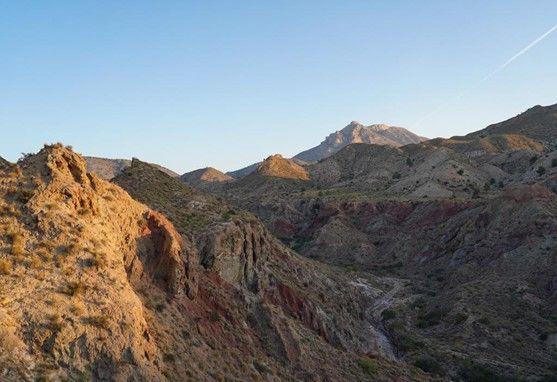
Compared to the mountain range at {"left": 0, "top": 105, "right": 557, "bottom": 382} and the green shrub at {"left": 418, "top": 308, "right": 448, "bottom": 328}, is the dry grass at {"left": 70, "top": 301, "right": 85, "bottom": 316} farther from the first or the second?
the green shrub at {"left": 418, "top": 308, "right": 448, "bottom": 328}

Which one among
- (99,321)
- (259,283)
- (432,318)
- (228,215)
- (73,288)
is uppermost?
(228,215)

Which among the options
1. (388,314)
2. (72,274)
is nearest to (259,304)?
(72,274)

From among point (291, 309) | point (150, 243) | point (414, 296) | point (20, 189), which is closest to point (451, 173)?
point (414, 296)

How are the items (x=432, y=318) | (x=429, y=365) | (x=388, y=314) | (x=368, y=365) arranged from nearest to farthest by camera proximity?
(x=368, y=365), (x=429, y=365), (x=432, y=318), (x=388, y=314)

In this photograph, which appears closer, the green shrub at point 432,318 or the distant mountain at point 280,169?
the green shrub at point 432,318

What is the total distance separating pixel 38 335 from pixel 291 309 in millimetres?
22895

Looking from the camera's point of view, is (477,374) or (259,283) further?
(477,374)

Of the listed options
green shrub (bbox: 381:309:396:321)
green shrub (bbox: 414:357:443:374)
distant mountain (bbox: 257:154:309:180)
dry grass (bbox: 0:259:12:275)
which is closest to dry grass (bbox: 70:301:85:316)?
dry grass (bbox: 0:259:12:275)

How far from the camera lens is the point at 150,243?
1202 inches

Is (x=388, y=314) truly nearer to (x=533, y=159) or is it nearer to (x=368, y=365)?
(x=368, y=365)

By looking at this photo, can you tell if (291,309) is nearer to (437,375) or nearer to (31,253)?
(437,375)

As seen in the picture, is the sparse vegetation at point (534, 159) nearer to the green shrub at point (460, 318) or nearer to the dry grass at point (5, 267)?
the green shrub at point (460, 318)

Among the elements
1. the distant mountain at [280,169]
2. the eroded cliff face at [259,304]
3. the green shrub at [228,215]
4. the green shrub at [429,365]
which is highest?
the distant mountain at [280,169]

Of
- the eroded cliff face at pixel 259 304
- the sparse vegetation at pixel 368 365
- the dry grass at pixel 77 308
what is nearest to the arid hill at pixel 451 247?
the eroded cliff face at pixel 259 304
